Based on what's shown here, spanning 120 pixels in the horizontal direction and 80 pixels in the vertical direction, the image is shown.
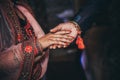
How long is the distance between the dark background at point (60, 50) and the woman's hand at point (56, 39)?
38 cm

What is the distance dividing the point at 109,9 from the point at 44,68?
234cm

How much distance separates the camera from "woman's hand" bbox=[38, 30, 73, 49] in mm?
1947

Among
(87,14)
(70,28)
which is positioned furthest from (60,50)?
(70,28)

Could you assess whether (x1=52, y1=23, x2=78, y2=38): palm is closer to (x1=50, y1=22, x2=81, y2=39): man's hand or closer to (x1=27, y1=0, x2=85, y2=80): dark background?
(x1=50, y1=22, x2=81, y2=39): man's hand

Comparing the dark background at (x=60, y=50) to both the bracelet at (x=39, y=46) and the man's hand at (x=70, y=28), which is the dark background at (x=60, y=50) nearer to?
the man's hand at (x=70, y=28)

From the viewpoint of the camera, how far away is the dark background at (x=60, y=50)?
318 centimetres

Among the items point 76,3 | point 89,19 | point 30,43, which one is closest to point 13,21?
point 30,43

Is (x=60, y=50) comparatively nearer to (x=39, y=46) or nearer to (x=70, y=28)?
(x=70, y=28)

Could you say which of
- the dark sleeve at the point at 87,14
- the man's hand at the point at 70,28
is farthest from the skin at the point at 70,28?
the dark sleeve at the point at 87,14

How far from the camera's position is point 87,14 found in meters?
2.50

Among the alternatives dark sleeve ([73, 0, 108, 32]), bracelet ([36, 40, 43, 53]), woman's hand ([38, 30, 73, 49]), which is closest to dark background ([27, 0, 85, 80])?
dark sleeve ([73, 0, 108, 32])

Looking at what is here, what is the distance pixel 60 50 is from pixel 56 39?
362 cm

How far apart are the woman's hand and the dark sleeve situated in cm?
29

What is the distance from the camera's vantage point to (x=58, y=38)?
1991 millimetres
